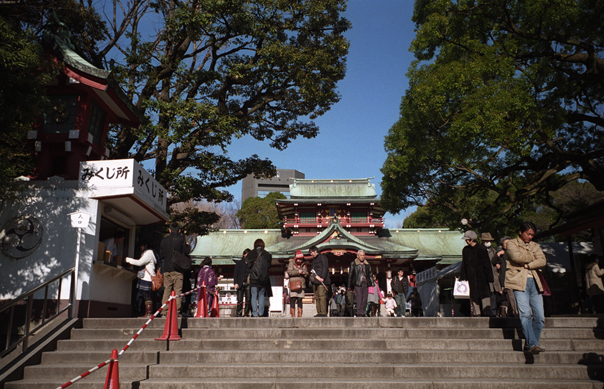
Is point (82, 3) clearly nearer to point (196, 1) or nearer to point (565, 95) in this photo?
point (196, 1)

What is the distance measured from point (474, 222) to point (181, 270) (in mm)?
8547

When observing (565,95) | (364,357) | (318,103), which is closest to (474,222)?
(565,95)

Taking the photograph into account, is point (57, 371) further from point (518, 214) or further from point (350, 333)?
point (518, 214)

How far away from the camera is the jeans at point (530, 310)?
5609 mm

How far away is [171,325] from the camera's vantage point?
21.2 ft

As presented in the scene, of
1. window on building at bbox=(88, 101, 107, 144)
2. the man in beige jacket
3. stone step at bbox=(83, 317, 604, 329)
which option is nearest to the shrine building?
window on building at bbox=(88, 101, 107, 144)

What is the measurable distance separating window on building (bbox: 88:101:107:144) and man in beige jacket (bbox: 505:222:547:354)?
855cm

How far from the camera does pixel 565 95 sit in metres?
10.6

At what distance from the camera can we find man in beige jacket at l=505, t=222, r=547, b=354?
5.62 meters

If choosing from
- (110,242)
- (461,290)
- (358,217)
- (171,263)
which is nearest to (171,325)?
(171,263)

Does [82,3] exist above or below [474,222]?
above

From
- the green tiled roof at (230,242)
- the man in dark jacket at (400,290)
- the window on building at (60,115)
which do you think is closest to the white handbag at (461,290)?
the man in dark jacket at (400,290)

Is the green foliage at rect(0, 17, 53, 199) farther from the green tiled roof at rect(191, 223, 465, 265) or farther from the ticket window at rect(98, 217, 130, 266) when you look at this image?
the green tiled roof at rect(191, 223, 465, 265)

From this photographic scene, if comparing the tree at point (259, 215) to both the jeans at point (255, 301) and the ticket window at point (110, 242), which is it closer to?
the ticket window at point (110, 242)
